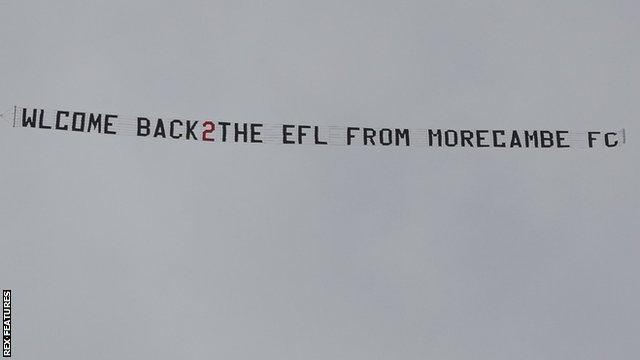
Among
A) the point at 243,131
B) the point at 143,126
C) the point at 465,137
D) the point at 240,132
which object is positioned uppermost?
the point at 465,137

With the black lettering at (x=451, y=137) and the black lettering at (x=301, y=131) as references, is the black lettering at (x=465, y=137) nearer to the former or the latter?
the black lettering at (x=451, y=137)

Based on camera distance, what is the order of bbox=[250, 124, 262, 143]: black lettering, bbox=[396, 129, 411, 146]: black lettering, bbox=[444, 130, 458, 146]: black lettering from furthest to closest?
bbox=[396, 129, 411, 146]: black lettering, bbox=[444, 130, 458, 146]: black lettering, bbox=[250, 124, 262, 143]: black lettering

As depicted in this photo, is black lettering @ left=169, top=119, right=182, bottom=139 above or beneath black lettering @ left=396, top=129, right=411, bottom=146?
beneath

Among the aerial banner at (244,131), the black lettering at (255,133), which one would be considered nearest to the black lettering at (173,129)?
the aerial banner at (244,131)

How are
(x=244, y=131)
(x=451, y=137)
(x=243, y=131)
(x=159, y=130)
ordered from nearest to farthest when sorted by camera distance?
(x=159, y=130)
(x=244, y=131)
(x=243, y=131)
(x=451, y=137)

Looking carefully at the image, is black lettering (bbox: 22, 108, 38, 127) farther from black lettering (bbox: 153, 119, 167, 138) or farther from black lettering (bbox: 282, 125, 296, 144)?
black lettering (bbox: 282, 125, 296, 144)

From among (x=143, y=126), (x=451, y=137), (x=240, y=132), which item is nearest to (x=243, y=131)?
(x=240, y=132)

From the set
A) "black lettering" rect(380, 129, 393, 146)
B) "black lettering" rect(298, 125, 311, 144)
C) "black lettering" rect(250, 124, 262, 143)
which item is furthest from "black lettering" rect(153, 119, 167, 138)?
"black lettering" rect(380, 129, 393, 146)

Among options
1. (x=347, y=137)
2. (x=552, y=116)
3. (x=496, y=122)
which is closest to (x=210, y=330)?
(x=347, y=137)

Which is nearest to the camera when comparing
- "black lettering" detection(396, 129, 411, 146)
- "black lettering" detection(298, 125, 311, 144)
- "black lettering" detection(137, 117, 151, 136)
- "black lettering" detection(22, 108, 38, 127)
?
"black lettering" detection(22, 108, 38, 127)

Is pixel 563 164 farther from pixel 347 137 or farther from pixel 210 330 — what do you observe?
pixel 210 330

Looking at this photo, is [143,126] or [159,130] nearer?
[159,130]

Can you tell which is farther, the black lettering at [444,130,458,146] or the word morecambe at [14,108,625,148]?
the black lettering at [444,130,458,146]

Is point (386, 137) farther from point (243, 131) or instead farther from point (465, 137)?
point (243, 131)
